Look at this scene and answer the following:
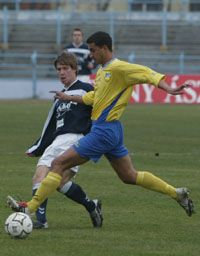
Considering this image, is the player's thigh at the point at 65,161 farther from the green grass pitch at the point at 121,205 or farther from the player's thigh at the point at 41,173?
the green grass pitch at the point at 121,205

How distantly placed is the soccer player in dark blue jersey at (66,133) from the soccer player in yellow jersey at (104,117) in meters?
0.26

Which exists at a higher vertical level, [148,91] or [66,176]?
[66,176]

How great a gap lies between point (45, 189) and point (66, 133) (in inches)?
33.4

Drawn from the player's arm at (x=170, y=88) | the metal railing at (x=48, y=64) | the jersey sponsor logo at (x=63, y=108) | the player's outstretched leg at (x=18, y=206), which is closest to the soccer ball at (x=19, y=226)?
the player's outstretched leg at (x=18, y=206)

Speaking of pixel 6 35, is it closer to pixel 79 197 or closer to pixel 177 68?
pixel 177 68

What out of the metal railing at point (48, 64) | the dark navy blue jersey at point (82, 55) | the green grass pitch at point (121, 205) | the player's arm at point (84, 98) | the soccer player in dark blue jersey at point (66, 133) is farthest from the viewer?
the metal railing at point (48, 64)

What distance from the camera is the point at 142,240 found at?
27.1ft

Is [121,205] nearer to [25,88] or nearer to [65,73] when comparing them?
[65,73]

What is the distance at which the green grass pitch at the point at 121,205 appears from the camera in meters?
7.89

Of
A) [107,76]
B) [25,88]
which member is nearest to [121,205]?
[107,76]

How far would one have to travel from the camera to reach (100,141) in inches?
342

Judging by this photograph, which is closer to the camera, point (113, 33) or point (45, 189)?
point (45, 189)

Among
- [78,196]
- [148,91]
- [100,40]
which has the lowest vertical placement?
[148,91]

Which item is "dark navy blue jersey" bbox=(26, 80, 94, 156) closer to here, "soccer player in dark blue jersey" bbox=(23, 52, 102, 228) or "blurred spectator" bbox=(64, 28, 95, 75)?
"soccer player in dark blue jersey" bbox=(23, 52, 102, 228)
